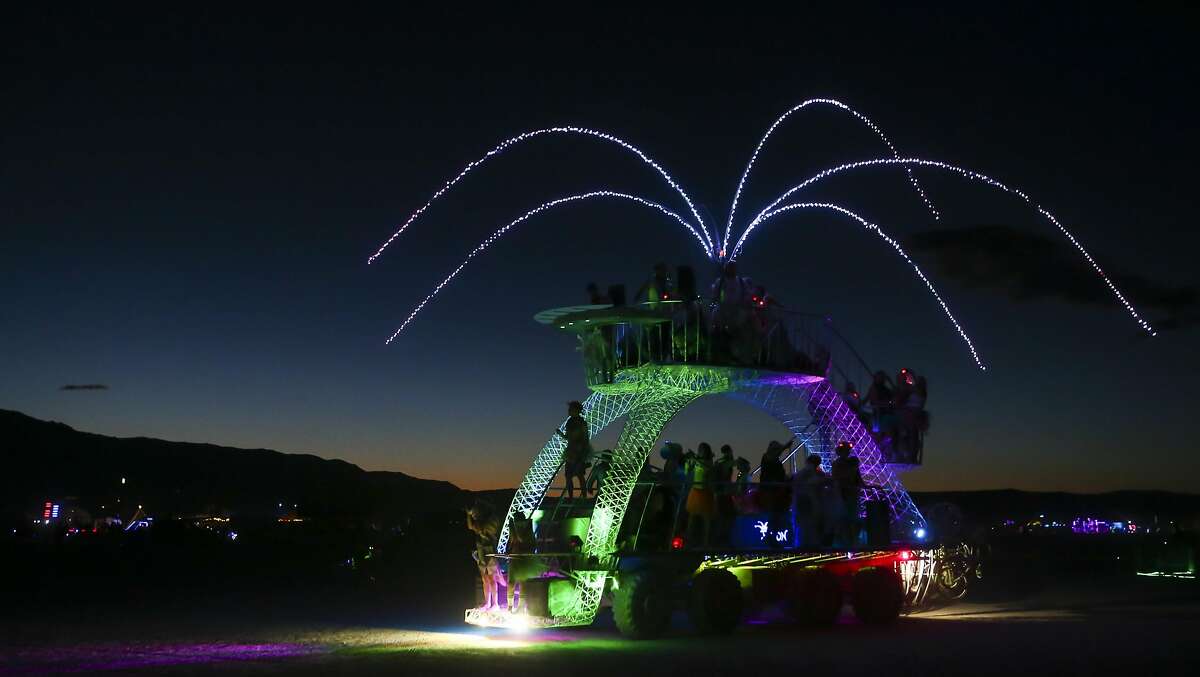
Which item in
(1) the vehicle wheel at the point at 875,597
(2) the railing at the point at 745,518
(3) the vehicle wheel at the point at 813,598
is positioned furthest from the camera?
(1) the vehicle wheel at the point at 875,597

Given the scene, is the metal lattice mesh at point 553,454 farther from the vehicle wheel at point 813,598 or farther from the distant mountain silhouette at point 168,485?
the distant mountain silhouette at point 168,485

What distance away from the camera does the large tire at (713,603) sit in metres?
22.7

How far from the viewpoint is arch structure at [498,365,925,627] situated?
2247 centimetres

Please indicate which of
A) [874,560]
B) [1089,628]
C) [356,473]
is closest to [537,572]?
[874,560]

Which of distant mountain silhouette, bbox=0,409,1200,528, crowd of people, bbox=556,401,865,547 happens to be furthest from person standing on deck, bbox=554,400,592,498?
distant mountain silhouette, bbox=0,409,1200,528

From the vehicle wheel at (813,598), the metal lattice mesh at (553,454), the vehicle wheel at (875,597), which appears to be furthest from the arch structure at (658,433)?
the vehicle wheel at (813,598)

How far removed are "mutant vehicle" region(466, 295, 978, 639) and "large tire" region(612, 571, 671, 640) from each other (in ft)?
0.08

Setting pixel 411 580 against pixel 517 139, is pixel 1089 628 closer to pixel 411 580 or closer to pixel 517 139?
pixel 517 139

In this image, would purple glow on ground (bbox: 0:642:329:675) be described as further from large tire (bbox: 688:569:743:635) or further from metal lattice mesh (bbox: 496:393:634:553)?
large tire (bbox: 688:569:743:635)

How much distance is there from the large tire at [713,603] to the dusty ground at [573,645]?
1.31 ft

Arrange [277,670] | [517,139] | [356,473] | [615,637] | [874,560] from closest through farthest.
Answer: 1. [277,670]
2. [615,637]
3. [517,139]
4. [874,560]
5. [356,473]

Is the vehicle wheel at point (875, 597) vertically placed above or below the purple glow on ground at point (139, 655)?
above

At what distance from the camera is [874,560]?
84.9 feet

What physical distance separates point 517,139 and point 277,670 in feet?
34.6
